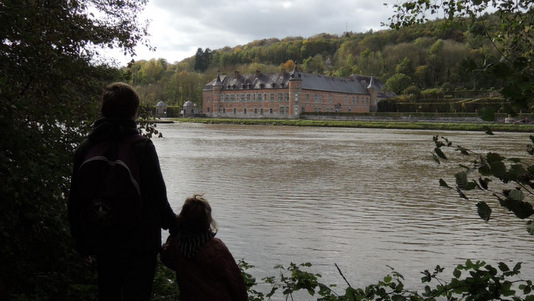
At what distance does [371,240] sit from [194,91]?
88232 mm

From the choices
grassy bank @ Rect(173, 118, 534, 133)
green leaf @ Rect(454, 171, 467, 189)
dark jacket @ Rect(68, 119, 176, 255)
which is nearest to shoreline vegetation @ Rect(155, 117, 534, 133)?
grassy bank @ Rect(173, 118, 534, 133)

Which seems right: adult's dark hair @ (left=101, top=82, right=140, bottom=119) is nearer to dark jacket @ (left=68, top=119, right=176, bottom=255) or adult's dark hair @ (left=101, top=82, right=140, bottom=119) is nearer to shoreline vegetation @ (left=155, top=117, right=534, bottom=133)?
dark jacket @ (left=68, top=119, right=176, bottom=255)

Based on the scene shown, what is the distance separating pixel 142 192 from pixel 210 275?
0.64 m

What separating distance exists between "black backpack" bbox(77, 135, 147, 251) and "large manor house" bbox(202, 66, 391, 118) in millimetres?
73353

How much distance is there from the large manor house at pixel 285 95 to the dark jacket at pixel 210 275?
240 feet

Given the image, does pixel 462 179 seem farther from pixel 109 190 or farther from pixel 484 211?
pixel 109 190

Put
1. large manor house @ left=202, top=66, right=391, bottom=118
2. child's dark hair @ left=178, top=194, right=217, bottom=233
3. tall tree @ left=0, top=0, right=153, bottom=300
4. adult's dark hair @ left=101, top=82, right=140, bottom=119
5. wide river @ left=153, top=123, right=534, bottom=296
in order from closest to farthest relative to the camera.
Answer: adult's dark hair @ left=101, top=82, right=140, bottom=119 < child's dark hair @ left=178, top=194, right=217, bottom=233 < tall tree @ left=0, top=0, right=153, bottom=300 < wide river @ left=153, top=123, right=534, bottom=296 < large manor house @ left=202, top=66, right=391, bottom=118

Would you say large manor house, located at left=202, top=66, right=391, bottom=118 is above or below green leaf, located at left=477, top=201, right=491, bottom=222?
above

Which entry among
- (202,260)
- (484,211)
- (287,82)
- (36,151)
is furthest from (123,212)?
(287,82)

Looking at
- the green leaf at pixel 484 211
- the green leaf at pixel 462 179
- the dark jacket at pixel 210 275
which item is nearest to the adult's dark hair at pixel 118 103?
the dark jacket at pixel 210 275

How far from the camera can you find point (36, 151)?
11.4 feet

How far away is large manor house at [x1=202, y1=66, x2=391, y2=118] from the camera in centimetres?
7712

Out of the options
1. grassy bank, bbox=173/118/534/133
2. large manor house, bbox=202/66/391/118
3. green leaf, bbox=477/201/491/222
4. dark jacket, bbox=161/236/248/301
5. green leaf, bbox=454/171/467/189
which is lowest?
grassy bank, bbox=173/118/534/133

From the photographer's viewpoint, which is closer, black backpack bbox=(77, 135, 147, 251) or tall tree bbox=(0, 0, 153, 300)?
black backpack bbox=(77, 135, 147, 251)
